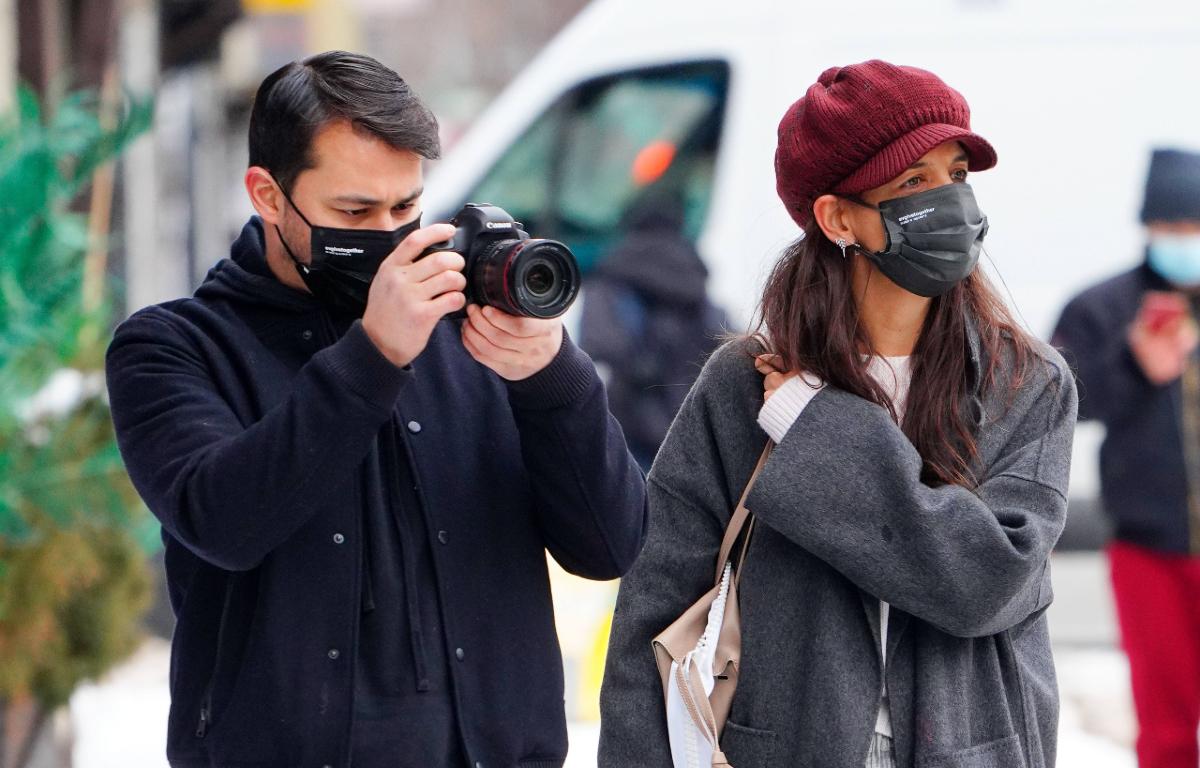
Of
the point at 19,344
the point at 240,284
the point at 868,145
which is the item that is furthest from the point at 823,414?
the point at 19,344

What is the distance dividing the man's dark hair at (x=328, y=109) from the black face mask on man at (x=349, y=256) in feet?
0.33

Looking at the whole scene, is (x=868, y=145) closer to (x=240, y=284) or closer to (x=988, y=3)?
(x=240, y=284)

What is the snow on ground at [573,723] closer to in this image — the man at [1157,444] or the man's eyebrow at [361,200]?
the man at [1157,444]

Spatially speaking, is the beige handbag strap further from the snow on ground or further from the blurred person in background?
the blurred person in background

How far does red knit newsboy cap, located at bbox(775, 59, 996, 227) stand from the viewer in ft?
7.79

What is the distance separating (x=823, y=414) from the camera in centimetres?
237

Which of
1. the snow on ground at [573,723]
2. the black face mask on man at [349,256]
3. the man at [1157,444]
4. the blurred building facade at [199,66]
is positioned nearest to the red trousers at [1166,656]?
the man at [1157,444]

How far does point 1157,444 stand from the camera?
4473 millimetres

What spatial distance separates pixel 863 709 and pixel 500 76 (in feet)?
76.4

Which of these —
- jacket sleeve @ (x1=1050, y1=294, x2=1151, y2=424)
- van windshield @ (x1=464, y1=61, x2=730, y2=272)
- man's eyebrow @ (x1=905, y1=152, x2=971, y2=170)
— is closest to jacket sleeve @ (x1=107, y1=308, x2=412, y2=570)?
man's eyebrow @ (x1=905, y1=152, x2=971, y2=170)

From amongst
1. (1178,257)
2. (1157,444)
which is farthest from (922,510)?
(1178,257)

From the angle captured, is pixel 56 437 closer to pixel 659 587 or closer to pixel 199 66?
pixel 659 587

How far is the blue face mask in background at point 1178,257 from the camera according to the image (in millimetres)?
4531

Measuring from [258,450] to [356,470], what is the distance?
0.18 m
